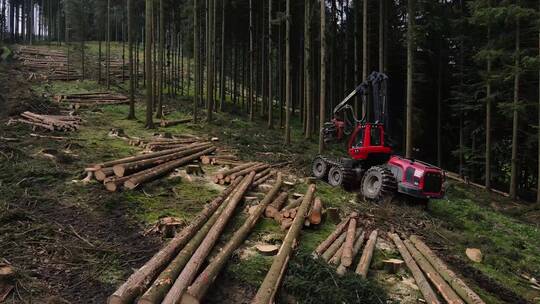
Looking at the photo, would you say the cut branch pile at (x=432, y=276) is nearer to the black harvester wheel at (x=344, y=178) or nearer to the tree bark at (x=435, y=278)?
the tree bark at (x=435, y=278)

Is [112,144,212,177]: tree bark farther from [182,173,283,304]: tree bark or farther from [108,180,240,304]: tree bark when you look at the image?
[182,173,283,304]: tree bark

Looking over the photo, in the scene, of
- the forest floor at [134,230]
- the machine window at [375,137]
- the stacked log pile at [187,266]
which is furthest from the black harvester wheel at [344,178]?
the stacked log pile at [187,266]

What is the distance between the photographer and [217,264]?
5.86 meters

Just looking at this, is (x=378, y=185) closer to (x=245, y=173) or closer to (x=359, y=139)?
(x=359, y=139)

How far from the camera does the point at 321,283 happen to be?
18.2ft

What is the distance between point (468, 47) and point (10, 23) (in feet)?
199

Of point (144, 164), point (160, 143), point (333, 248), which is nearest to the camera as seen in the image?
point (333, 248)

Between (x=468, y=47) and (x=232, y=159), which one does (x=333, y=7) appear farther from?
(x=232, y=159)

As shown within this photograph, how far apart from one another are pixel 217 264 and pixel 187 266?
469mm

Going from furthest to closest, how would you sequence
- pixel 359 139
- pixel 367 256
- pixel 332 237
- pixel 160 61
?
pixel 160 61 < pixel 359 139 < pixel 332 237 < pixel 367 256

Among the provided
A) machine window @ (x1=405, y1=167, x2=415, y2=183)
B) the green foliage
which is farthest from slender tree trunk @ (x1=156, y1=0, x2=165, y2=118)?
the green foliage

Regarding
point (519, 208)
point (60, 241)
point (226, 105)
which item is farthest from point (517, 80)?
point (226, 105)

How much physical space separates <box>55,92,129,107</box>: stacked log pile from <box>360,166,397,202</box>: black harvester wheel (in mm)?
17915

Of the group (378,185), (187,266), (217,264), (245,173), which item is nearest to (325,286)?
(217,264)
